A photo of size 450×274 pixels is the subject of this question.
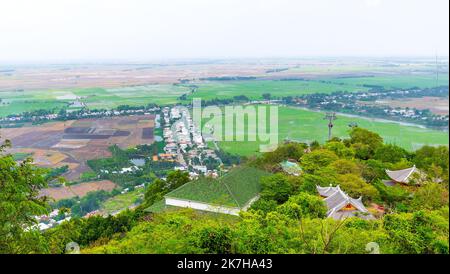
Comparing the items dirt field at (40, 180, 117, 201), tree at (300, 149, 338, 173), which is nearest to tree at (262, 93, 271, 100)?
dirt field at (40, 180, 117, 201)

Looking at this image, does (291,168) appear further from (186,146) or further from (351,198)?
(186,146)

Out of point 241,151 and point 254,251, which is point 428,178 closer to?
point 254,251

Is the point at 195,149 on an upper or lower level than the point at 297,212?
lower

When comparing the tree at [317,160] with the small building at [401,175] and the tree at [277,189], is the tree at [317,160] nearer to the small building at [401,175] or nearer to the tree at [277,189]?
the small building at [401,175]
